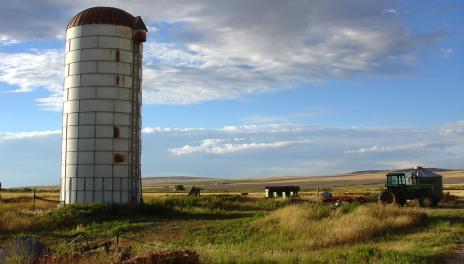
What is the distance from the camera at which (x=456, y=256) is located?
14242 mm

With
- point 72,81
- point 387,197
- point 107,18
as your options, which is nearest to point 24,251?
point 72,81

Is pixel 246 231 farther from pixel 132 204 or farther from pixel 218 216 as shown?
pixel 132 204

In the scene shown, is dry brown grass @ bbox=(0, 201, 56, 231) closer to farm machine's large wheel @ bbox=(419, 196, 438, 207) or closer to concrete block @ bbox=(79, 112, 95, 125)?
concrete block @ bbox=(79, 112, 95, 125)

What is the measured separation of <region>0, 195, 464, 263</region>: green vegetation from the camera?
13.7m

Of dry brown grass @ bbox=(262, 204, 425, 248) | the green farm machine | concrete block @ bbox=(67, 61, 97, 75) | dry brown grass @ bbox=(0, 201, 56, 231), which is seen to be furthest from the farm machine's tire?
dry brown grass @ bbox=(0, 201, 56, 231)

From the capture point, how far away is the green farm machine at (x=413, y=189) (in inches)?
1339

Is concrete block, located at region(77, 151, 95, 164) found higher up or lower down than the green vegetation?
higher up

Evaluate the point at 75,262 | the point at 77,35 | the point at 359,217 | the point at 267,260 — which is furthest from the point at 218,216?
the point at 75,262

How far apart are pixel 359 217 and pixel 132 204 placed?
1565 centimetres

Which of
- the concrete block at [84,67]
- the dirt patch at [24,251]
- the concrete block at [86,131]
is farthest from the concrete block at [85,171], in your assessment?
the dirt patch at [24,251]

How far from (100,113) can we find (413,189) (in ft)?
63.8

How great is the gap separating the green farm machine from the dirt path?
56.7 feet

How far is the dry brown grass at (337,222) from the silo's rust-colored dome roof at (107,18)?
52.3 ft

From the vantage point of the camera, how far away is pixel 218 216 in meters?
29.8
